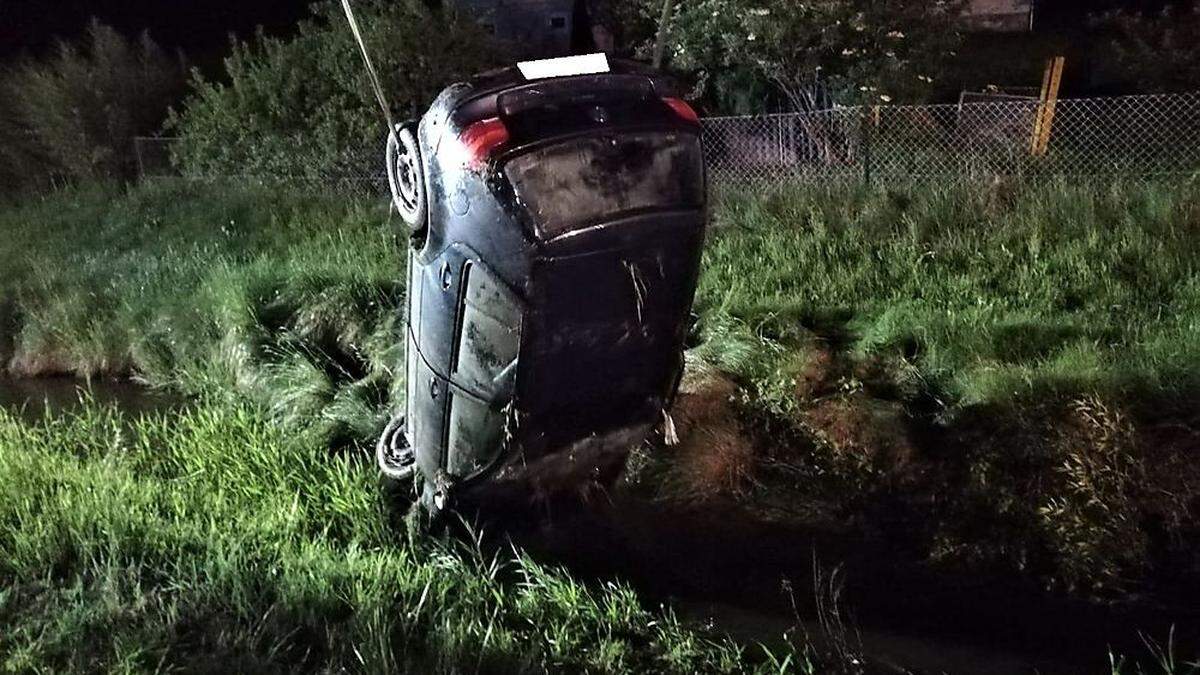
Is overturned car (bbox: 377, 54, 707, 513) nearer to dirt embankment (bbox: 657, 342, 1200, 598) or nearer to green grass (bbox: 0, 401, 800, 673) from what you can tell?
green grass (bbox: 0, 401, 800, 673)

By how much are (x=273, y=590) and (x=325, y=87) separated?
8314 mm

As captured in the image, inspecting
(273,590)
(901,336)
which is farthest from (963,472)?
(273,590)

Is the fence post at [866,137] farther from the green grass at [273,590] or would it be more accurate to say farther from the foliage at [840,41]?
the green grass at [273,590]

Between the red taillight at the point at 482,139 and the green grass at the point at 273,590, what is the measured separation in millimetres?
1669

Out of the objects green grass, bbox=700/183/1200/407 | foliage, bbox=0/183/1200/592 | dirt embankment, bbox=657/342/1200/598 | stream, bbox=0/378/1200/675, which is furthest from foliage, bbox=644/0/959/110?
stream, bbox=0/378/1200/675

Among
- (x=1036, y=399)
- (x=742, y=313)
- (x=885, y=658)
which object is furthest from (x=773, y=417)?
(x=885, y=658)

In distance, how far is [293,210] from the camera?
1028 cm

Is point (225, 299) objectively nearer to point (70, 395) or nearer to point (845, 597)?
point (70, 395)

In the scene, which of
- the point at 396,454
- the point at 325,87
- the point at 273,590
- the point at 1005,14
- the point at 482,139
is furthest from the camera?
the point at 1005,14

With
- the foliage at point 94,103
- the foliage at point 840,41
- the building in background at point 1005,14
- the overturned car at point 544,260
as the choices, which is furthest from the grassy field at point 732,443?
the building in background at point 1005,14

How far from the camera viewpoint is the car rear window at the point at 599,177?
374cm

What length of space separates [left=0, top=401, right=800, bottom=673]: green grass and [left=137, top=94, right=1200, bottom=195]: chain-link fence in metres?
4.23

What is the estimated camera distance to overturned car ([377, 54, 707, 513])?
3771 millimetres

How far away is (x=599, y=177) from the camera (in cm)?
380
